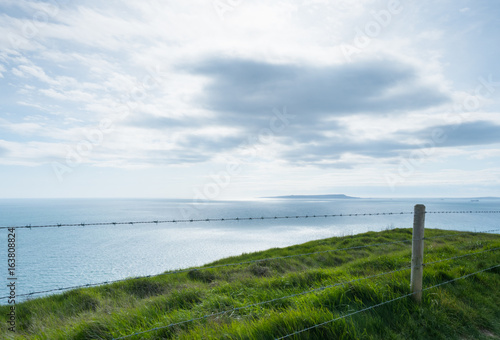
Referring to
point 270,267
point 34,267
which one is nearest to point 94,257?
point 34,267

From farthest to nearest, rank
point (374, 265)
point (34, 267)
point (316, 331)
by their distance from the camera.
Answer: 1. point (34, 267)
2. point (374, 265)
3. point (316, 331)

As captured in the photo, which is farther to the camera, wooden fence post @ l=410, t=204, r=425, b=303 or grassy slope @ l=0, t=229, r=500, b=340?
wooden fence post @ l=410, t=204, r=425, b=303

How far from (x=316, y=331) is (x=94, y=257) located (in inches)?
2749

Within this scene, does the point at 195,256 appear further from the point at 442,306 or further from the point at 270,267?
the point at 442,306

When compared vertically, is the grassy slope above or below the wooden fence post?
below

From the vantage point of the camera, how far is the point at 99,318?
4566mm

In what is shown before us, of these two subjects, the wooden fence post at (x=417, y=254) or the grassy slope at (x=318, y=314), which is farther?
the wooden fence post at (x=417, y=254)

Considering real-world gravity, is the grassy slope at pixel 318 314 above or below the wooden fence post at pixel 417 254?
below

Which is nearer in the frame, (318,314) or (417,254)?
(318,314)

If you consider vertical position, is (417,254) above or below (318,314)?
above

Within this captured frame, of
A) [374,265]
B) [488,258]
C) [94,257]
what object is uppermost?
[488,258]

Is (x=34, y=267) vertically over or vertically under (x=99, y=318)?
under

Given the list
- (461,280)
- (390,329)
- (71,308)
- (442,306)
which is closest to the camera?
(390,329)

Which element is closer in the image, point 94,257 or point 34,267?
point 34,267
